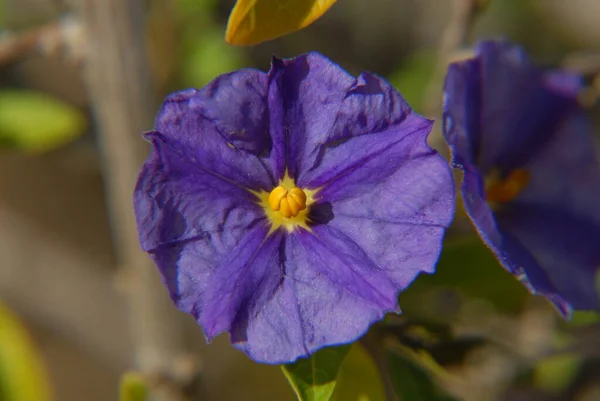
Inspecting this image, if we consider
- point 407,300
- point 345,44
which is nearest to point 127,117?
point 407,300

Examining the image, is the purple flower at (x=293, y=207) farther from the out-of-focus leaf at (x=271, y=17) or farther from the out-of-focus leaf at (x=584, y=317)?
the out-of-focus leaf at (x=584, y=317)

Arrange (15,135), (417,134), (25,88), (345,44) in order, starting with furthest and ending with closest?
(345,44) → (25,88) → (15,135) → (417,134)

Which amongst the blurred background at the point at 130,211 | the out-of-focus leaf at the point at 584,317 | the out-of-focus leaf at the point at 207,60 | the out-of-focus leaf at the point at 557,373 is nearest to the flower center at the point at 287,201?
the blurred background at the point at 130,211

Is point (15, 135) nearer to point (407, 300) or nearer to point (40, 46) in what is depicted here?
point (40, 46)

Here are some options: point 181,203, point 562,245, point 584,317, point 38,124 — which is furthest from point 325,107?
point 38,124

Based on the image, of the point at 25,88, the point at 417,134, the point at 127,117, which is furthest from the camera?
the point at 25,88

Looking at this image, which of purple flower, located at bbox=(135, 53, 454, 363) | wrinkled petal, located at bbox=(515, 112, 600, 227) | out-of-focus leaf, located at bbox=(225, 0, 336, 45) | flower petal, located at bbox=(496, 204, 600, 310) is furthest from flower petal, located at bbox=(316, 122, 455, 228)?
wrinkled petal, located at bbox=(515, 112, 600, 227)

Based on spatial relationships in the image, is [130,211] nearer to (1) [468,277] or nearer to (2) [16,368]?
(2) [16,368]
